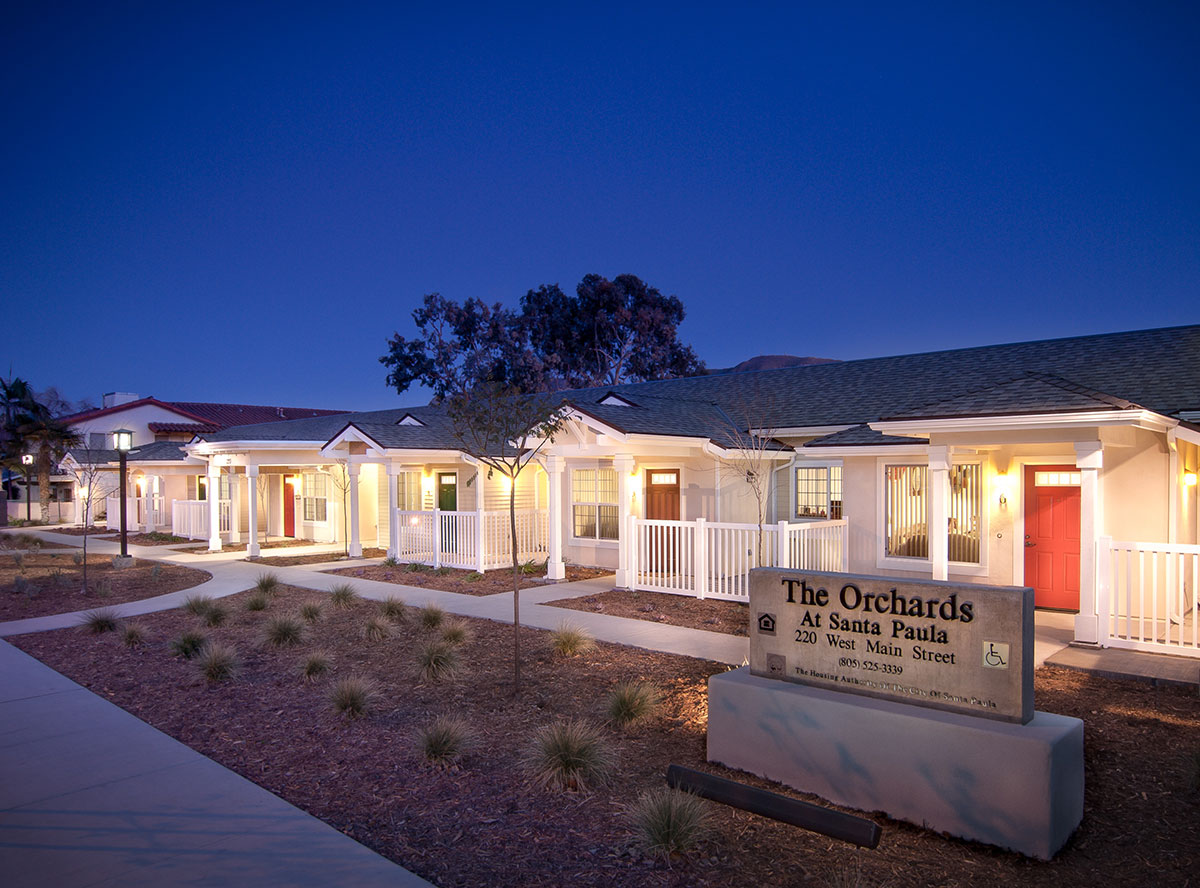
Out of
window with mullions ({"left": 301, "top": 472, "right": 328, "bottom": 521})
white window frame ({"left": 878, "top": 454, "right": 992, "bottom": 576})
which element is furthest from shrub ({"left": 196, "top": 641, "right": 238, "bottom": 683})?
window with mullions ({"left": 301, "top": 472, "right": 328, "bottom": 521})

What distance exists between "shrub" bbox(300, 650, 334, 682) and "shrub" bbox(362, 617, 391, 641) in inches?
60.8

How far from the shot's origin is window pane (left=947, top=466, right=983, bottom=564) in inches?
478

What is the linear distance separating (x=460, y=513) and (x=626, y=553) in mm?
4555

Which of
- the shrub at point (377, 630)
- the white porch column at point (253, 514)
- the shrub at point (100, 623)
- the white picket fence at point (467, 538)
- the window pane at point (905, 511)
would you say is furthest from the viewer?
the white porch column at point (253, 514)

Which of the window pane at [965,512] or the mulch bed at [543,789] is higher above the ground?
the window pane at [965,512]

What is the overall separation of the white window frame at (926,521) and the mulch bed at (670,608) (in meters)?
2.65

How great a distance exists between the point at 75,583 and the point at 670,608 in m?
12.6

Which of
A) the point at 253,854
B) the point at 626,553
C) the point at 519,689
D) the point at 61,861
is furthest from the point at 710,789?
the point at 626,553

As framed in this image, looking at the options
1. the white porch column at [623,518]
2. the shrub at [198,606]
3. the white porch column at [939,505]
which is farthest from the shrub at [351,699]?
the white porch column at [939,505]

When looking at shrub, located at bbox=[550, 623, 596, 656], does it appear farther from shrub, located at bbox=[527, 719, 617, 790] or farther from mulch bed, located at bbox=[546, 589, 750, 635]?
shrub, located at bbox=[527, 719, 617, 790]

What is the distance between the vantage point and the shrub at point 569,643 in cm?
905

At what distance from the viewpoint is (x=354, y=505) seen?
65.3ft

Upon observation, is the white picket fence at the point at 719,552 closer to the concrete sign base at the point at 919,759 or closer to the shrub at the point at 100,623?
the concrete sign base at the point at 919,759

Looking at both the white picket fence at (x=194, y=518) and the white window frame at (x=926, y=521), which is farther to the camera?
the white picket fence at (x=194, y=518)
